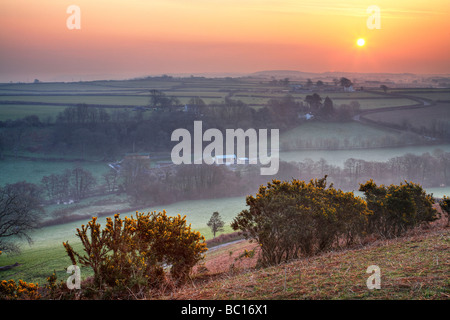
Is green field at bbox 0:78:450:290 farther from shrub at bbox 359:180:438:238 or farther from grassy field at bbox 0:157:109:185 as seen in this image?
shrub at bbox 359:180:438:238

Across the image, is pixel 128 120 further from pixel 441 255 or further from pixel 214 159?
pixel 441 255

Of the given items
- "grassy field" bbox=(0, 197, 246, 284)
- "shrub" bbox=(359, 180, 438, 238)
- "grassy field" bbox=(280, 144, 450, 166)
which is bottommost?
"grassy field" bbox=(0, 197, 246, 284)

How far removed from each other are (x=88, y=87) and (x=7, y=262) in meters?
75.1

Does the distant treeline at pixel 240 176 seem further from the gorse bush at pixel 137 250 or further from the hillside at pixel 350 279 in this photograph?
the hillside at pixel 350 279

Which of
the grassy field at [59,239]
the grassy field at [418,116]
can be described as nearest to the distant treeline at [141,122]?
the grassy field at [418,116]

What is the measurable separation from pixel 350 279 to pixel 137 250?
4.40 m

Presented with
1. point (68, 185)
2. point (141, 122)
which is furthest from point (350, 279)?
point (141, 122)

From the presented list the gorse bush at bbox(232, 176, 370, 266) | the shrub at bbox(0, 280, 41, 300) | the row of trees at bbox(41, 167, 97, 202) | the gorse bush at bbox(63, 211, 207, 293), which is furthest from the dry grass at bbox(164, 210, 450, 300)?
the row of trees at bbox(41, 167, 97, 202)

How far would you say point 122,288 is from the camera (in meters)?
6.65

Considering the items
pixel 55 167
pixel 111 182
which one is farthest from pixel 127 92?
pixel 111 182

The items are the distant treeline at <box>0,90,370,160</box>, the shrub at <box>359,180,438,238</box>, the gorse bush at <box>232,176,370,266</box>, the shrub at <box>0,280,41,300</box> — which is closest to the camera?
the shrub at <box>0,280,41,300</box>

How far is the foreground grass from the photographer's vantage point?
5.48m

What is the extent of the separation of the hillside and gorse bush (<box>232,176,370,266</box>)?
4.34 feet

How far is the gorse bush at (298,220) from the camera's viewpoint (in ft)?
33.0
